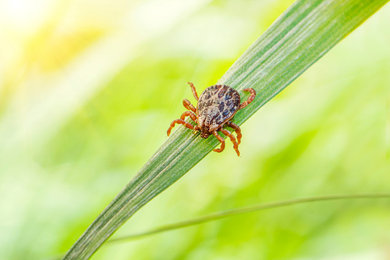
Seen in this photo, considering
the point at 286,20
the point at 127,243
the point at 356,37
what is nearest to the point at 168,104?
the point at 127,243

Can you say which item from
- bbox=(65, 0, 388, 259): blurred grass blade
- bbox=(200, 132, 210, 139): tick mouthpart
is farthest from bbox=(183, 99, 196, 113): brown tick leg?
bbox=(65, 0, 388, 259): blurred grass blade

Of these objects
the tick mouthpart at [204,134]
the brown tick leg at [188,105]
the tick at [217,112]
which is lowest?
the tick mouthpart at [204,134]

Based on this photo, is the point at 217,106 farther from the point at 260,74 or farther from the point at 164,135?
the point at 164,135

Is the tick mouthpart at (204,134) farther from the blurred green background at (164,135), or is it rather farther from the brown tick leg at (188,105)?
the blurred green background at (164,135)

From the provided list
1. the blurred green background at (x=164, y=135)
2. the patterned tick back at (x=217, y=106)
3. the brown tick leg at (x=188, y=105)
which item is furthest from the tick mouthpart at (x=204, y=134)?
the blurred green background at (x=164, y=135)

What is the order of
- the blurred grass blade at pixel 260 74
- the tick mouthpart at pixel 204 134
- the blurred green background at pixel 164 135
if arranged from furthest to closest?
the blurred green background at pixel 164 135
the tick mouthpart at pixel 204 134
the blurred grass blade at pixel 260 74

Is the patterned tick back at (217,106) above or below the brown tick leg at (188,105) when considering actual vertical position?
below

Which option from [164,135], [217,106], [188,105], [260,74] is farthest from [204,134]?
[164,135]

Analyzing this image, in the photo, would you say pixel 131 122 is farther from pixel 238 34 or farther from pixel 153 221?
pixel 238 34
